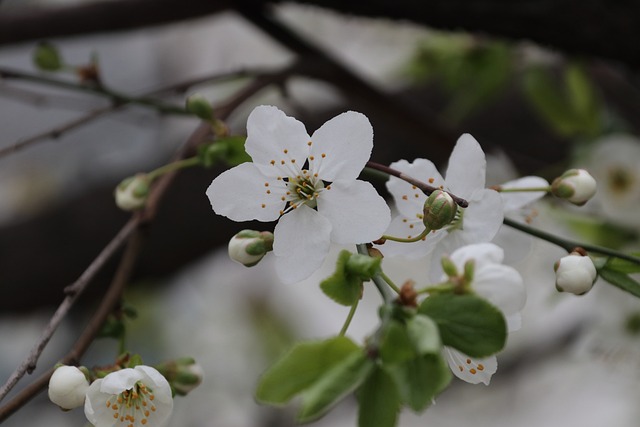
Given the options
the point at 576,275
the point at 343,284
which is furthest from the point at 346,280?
the point at 576,275

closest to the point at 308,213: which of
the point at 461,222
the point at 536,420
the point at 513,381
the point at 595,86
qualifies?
the point at 461,222

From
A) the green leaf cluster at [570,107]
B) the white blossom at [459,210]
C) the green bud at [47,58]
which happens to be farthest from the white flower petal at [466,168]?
the green leaf cluster at [570,107]

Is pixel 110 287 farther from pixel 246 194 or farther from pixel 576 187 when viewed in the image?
pixel 576 187

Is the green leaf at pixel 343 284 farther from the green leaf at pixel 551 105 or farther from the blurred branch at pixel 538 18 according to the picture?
the green leaf at pixel 551 105

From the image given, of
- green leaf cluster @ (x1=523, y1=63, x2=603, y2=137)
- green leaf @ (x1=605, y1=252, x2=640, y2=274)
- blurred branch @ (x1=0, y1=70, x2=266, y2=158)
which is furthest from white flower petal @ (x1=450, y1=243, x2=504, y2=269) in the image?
green leaf cluster @ (x1=523, y1=63, x2=603, y2=137)

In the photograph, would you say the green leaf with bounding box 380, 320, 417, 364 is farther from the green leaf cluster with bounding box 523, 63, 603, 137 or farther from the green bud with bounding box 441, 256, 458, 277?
the green leaf cluster with bounding box 523, 63, 603, 137

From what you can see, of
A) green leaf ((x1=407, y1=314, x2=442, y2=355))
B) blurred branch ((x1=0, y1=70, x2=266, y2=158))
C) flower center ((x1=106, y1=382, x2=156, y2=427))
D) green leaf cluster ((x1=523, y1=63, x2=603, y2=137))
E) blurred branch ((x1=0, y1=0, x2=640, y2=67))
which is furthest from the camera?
green leaf cluster ((x1=523, y1=63, x2=603, y2=137))
